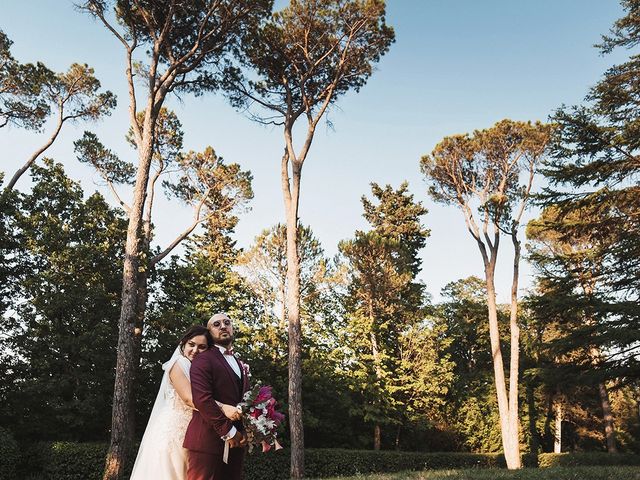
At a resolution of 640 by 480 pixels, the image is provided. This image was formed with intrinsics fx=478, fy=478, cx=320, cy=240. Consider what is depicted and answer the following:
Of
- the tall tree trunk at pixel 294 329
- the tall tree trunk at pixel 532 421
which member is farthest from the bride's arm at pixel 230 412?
the tall tree trunk at pixel 532 421

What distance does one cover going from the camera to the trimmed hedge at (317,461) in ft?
42.1

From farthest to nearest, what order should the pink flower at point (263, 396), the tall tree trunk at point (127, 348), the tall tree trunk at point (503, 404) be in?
1. the tall tree trunk at point (503, 404)
2. the tall tree trunk at point (127, 348)
3. the pink flower at point (263, 396)

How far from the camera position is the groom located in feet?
9.93

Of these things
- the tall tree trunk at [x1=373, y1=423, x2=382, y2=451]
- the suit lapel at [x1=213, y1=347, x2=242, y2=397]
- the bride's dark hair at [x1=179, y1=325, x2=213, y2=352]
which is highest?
the bride's dark hair at [x1=179, y1=325, x2=213, y2=352]

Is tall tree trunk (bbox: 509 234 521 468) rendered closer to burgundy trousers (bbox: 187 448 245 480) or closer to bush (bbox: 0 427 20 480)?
bush (bbox: 0 427 20 480)

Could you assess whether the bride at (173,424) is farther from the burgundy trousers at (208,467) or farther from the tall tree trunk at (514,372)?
the tall tree trunk at (514,372)

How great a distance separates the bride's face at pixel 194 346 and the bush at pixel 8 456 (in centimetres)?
1208

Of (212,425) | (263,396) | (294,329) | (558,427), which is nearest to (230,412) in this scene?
(212,425)

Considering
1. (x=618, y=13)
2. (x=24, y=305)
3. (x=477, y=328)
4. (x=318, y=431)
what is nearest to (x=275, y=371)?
(x=318, y=431)

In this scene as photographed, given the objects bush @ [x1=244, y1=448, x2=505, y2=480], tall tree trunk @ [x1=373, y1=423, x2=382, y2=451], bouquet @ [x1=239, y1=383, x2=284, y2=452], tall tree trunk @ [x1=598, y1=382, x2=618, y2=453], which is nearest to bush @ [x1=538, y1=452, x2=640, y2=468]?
tall tree trunk @ [x1=598, y1=382, x2=618, y2=453]

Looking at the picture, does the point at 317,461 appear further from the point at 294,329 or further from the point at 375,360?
the point at 294,329

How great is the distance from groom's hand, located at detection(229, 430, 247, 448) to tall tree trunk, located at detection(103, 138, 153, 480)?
28.5 feet

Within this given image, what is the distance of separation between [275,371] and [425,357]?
7271 millimetres

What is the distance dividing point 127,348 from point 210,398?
8.77m
